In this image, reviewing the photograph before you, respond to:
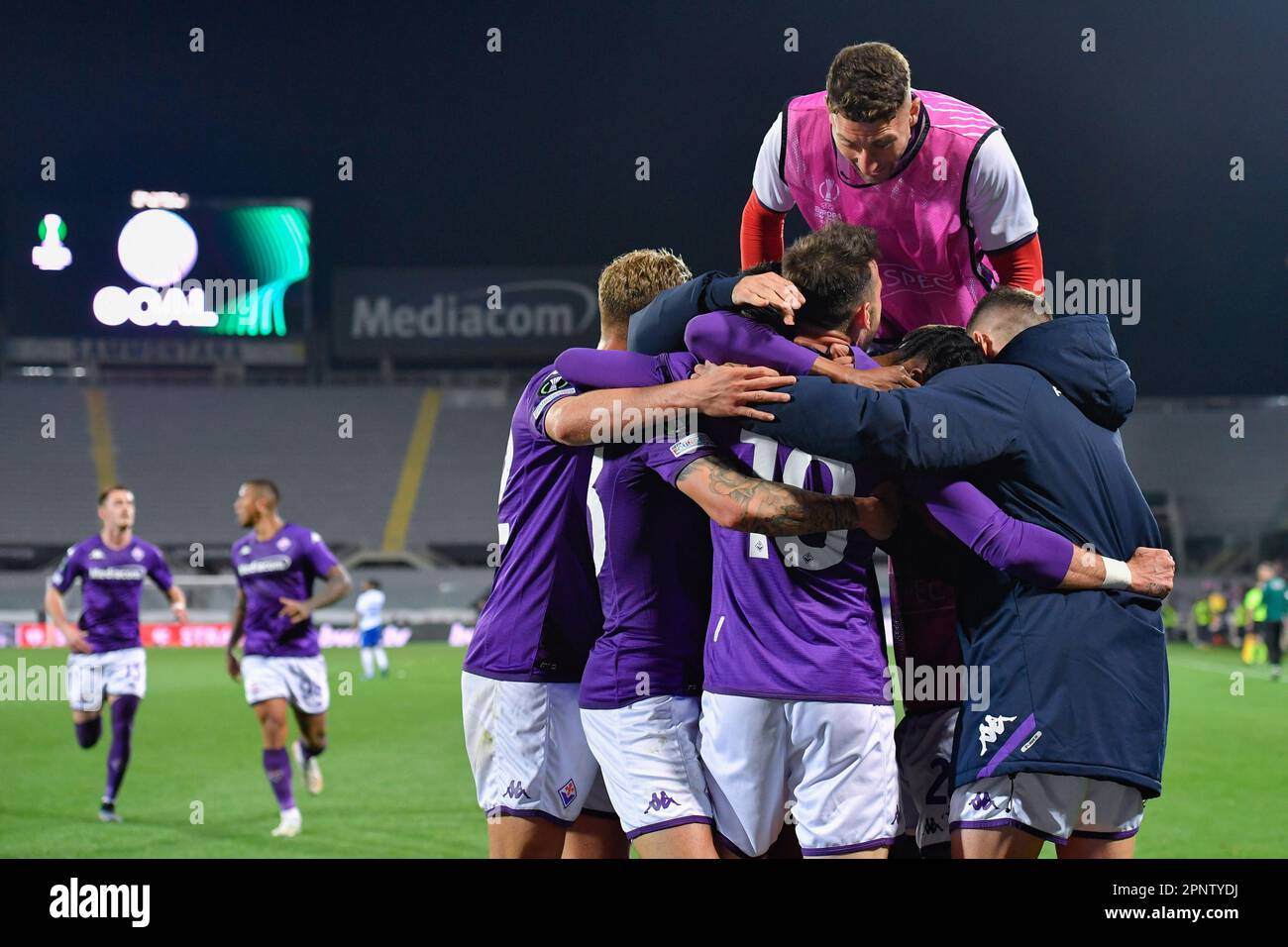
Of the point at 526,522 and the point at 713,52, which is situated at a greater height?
the point at 713,52

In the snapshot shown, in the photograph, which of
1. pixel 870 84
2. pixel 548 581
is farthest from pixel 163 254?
pixel 870 84

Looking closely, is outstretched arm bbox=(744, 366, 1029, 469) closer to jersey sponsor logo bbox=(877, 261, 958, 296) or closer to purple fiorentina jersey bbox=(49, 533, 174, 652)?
jersey sponsor logo bbox=(877, 261, 958, 296)

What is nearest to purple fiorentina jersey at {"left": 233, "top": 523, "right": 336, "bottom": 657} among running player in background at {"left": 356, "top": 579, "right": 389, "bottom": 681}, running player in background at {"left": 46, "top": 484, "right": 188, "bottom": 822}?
running player in background at {"left": 46, "top": 484, "right": 188, "bottom": 822}

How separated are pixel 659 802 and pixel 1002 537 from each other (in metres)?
1.18

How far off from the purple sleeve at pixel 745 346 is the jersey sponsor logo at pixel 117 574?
8362mm

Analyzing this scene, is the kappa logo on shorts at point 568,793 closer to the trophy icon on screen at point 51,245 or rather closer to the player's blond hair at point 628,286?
the player's blond hair at point 628,286

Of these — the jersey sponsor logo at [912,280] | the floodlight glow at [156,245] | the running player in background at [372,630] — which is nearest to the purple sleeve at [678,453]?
the jersey sponsor logo at [912,280]

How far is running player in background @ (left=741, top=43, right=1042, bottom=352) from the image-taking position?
12.5 ft

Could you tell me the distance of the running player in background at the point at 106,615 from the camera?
977 cm

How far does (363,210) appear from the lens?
39.6 metres

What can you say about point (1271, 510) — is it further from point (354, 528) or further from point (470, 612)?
point (354, 528)
